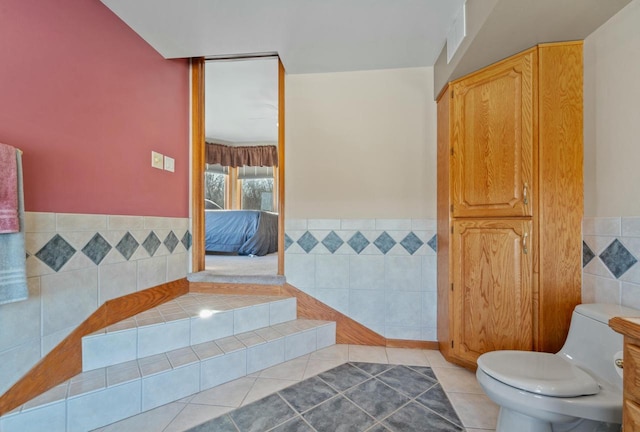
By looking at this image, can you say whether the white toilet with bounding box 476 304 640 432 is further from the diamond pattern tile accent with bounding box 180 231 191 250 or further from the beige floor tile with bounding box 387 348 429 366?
the diamond pattern tile accent with bounding box 180 231 191 250

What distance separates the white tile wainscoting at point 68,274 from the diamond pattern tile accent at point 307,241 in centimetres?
110

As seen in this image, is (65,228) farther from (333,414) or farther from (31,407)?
(333,414)

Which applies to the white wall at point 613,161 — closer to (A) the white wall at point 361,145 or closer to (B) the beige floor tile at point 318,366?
(A) the white wall at point 361,145

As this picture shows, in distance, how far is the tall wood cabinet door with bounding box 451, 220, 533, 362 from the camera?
5.16 feet

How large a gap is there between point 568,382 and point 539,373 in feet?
0.30

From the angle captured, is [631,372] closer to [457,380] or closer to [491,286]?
[491,286]

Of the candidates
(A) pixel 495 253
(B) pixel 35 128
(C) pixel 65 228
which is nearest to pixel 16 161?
(B) pixel 35 128

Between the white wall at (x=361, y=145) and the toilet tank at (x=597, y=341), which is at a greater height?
the white wall at (x=361, y=145)

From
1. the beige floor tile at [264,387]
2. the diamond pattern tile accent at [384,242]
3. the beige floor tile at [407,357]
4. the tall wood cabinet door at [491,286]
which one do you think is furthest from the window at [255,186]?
the tall wood cabinet door at [491,286]

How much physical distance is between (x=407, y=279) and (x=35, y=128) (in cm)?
239

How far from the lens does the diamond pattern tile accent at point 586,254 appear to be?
4.59 ft

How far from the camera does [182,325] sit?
1748mm

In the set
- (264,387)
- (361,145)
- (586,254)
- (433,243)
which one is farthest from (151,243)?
(586,254)

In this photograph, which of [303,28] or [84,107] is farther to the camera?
[303,28]
